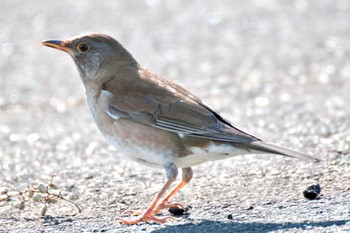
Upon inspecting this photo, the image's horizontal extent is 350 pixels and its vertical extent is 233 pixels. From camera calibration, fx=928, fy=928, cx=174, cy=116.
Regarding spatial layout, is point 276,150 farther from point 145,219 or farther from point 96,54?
point 96,54

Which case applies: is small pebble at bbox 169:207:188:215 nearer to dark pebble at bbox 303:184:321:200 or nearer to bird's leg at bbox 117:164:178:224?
bird's leg at bbox 117:164:178:224

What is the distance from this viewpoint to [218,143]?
6574mm

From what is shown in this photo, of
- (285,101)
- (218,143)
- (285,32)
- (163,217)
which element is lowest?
(163,217)

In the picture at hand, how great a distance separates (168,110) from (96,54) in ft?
3.01

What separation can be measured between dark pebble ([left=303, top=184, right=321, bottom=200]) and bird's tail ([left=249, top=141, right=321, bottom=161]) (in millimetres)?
397

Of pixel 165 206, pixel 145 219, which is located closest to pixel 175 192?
pixel 165 206

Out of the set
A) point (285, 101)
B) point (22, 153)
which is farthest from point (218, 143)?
point (285, 101)

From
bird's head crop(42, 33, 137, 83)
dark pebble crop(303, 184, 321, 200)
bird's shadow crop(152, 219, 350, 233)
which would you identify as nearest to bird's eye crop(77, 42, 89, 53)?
bird's head crop(42, 33, 137, 83)

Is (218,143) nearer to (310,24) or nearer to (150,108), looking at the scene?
(150,108)

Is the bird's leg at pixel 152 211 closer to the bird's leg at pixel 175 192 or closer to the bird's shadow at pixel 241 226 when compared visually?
the bird's leg at pixel 175 192

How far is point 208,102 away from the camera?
9.59 metres

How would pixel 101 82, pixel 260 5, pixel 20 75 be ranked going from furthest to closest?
pixel 260 5
pixel 20 75
pixel 101 82

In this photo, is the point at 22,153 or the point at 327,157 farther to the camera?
the point at 22,153

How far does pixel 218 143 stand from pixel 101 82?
1.14 metres
